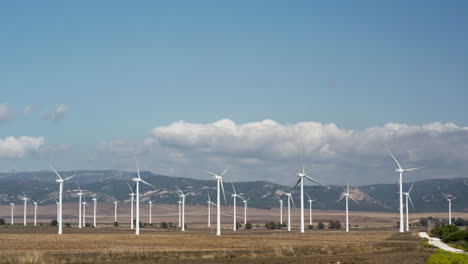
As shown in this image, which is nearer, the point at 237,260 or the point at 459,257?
the point at 459,257

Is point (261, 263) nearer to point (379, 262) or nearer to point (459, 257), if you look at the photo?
point (379, 262)

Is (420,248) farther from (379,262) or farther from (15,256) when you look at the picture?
(15,256)

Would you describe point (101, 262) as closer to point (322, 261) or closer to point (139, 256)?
point (139, 256)

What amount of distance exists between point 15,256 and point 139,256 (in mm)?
11317

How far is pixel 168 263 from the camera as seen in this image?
210ft

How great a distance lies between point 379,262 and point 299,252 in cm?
1760

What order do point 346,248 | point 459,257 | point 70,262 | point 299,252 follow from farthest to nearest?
1. point 346,248
2. point 299,252
3. point 70,262
4. point 459,257

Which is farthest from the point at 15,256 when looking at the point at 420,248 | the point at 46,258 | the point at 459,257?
the point at 420,248

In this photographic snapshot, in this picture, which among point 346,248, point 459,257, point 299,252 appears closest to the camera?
point 459,257

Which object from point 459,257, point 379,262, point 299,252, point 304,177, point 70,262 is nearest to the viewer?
point 459,257

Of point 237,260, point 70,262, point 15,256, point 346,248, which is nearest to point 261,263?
point 237,260

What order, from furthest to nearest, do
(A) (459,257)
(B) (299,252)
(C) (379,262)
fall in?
(B) (299,252) < (C) (379,262) < (A) (459,257)

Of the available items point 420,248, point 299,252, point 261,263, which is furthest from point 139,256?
point 420,248

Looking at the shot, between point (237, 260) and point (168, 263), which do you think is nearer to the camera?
point (168, 263)
